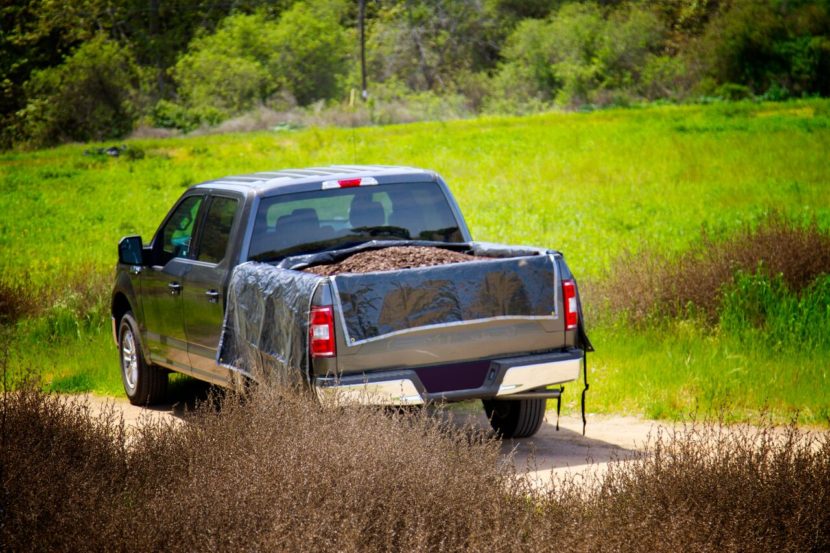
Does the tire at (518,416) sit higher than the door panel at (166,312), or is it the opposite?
the door panel at (166,312)

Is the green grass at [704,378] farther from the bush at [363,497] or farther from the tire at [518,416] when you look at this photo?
the bush at [363,497]

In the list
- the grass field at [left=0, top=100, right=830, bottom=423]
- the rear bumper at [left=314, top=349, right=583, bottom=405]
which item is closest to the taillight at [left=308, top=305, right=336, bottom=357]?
the rear bumper at [left=314, top=349, right=583, bottom=405]

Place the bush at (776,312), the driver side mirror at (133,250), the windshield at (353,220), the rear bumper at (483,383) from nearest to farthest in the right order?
the rear bumper at (483,383), the windshield at (353,220), the driver side mirror at (133,250), the bush at (776,312)

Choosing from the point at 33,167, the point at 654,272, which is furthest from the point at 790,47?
the point at 654,272

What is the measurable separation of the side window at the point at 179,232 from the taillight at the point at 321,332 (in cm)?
292

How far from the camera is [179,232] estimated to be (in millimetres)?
10789

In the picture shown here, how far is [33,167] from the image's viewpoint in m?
40.3

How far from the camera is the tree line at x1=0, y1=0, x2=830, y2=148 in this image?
58625 mm

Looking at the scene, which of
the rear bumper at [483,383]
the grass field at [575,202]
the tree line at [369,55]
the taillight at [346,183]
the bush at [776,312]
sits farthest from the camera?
the tree line at [369,55]

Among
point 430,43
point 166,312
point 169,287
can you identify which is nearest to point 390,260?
point 169,287

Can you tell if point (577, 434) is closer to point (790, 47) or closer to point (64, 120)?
point (790, 47)

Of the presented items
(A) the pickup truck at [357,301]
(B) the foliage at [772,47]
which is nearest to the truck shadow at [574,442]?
(A) the pickup truck at [357,301]

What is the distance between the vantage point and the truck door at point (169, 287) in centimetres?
1009

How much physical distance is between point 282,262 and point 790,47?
4966cm
